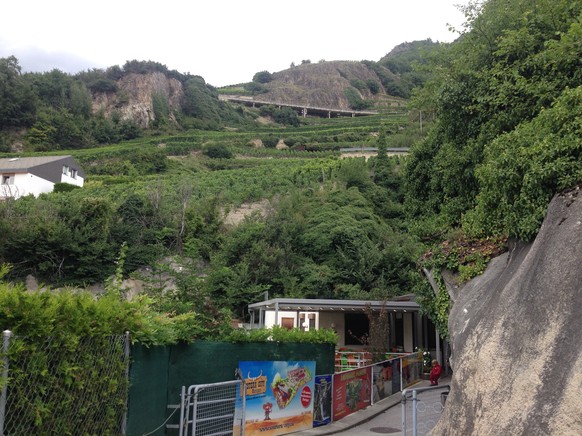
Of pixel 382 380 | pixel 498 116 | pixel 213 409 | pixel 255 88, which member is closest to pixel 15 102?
pixel 255 88

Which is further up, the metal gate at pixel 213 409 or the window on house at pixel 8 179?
the window on house at pixel 8 179

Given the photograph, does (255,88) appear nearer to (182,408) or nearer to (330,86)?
(330,86)

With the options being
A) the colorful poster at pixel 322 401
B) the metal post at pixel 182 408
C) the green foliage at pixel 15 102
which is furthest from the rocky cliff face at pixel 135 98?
the metal post at pixel 182 408

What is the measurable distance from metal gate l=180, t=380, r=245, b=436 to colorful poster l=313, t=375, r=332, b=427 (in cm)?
318

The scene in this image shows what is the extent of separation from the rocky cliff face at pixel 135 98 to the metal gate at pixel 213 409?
103441mm

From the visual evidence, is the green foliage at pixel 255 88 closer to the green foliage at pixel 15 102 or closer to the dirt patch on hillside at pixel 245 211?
the green foliage at pixel 15 102

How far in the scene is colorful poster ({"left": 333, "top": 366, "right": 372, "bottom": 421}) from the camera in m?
13.8

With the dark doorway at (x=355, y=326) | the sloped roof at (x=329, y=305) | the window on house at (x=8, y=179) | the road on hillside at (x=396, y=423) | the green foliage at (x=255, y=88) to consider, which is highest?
the green foliage at (x=255, y=88)

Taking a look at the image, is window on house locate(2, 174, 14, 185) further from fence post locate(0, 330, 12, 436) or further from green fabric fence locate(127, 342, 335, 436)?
fence post locate(0, 330, 12, 436)

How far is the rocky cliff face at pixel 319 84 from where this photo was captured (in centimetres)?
15104

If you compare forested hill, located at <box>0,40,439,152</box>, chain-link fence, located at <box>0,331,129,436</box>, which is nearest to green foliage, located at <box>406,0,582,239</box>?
chain-link fence, located at <box>0,331,129,436</box>

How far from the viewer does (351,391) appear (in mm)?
14648

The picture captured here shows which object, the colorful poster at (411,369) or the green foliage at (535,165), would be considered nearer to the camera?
the green foliage at (535,165)

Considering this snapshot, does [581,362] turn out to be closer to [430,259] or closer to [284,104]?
[430,259]
